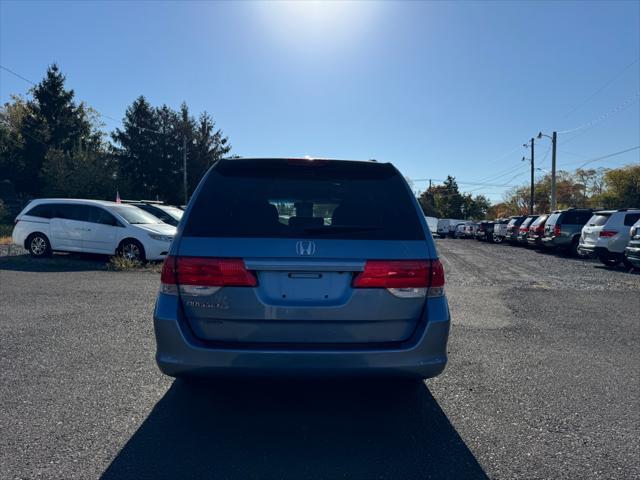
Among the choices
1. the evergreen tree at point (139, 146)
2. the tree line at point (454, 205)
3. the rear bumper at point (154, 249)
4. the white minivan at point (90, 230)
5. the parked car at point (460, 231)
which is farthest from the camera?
Answer: the tree line at point (454, 205)

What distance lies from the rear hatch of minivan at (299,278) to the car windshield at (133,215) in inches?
445

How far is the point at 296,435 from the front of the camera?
362 cm

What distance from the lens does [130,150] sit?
5897cm

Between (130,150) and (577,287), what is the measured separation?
5573 centimetres

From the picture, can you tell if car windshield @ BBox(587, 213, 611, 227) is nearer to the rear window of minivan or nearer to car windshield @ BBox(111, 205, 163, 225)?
car windshield @ BBox(111, 205, 163, 225)

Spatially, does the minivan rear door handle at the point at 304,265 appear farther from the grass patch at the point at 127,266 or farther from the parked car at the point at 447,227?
the parked car at the point at 447,227

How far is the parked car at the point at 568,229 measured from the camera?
20.5 meters

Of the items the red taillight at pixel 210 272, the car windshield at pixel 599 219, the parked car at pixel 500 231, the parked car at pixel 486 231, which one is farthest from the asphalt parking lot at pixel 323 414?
the parked car at pixel 486 231

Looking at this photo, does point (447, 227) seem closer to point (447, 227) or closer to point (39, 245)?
point (447, 227)

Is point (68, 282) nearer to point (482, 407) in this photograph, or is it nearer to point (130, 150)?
point (482, 407)

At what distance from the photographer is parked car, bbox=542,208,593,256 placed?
67.4 ft

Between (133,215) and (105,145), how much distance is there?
2191 inches

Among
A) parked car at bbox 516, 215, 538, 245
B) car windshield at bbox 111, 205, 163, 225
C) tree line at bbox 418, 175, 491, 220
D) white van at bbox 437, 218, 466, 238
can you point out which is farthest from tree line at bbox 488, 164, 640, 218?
car windshield at bbox 111, 205, 163, 225

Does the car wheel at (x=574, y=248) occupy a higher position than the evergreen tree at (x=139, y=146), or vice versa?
the evergreen tree at (x=139, y=146)
